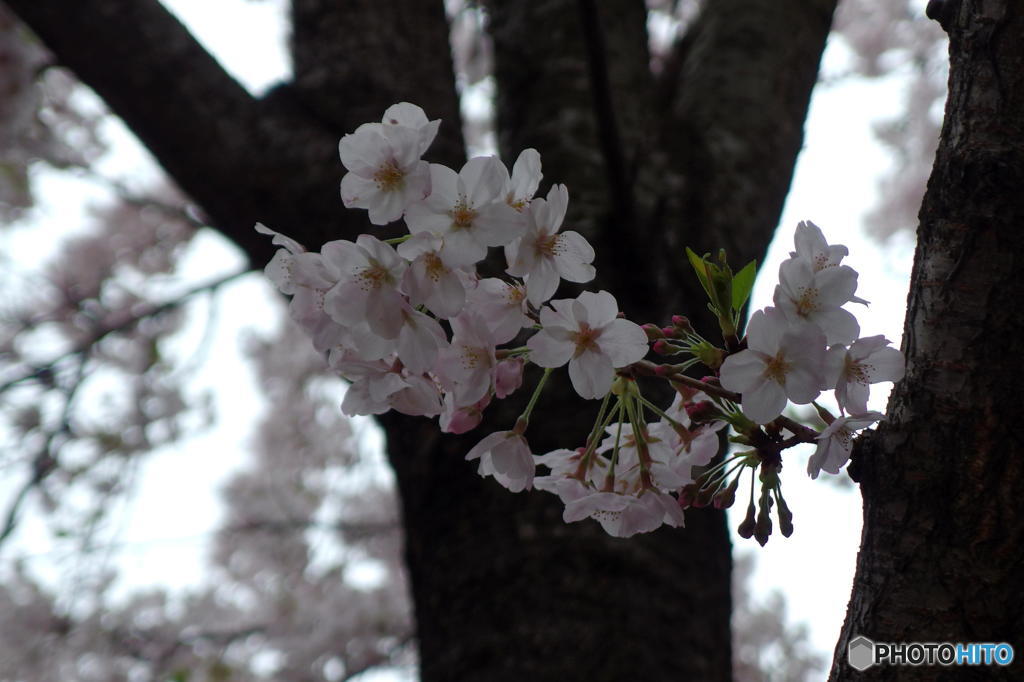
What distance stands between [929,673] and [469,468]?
105 cm

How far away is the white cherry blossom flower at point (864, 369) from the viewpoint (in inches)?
28.6

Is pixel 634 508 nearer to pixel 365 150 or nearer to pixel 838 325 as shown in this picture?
pixel 838 325

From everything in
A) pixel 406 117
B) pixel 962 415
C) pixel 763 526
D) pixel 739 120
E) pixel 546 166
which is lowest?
pixel 763 526

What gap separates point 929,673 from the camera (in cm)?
74

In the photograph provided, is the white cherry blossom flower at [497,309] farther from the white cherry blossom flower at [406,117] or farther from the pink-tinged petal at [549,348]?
the white cherry blossom flower at [406,117]

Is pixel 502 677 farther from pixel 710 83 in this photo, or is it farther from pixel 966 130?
pixel 710 83

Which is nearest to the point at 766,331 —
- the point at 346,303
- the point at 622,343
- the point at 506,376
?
the point at 622,343

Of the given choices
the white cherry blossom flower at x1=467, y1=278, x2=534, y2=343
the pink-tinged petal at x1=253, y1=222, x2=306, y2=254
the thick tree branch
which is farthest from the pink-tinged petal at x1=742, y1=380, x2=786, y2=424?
the thick tree branch

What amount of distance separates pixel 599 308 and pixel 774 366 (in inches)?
6.3

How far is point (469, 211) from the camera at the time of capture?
70 cm

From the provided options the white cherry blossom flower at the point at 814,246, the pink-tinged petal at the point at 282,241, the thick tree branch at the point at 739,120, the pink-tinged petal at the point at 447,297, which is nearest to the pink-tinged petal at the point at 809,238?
the white cherry blossom flower at the point at 814,246

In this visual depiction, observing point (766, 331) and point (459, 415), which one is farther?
point (459, 415)

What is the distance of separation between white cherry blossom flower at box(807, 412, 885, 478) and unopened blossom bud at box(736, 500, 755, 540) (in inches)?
4.5

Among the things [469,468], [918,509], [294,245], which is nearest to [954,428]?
[918,509]
